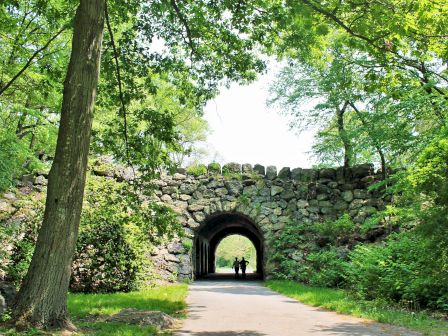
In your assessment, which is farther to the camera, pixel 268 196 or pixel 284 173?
pixel 284 173

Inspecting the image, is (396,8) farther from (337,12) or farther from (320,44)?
(320,44)

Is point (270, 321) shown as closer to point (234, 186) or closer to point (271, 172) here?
point (234, 186)

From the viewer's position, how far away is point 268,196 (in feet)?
59.5

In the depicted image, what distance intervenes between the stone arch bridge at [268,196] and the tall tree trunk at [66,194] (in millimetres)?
11847

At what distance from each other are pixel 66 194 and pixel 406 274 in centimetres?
744

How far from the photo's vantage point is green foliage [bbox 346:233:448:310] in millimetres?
8195

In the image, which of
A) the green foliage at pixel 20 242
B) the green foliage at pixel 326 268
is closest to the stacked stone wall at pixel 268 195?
the green foliage at pixel 326 268

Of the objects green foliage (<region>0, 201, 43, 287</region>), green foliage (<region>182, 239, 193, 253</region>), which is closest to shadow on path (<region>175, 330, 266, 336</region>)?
green foliage (<region>0, 201, 43, 287</region>)

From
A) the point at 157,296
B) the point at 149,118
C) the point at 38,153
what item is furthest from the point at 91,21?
the point at 38,153

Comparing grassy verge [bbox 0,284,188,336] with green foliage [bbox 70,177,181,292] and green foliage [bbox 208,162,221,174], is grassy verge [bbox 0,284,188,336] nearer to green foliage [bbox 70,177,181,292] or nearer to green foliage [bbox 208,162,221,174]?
green foliage [bbox 70,177,181,292]

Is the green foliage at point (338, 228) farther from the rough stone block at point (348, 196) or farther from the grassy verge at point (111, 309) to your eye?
the grassy verge at point (111, 309)

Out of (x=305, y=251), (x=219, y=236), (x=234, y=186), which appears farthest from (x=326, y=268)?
(x=219, y=236)

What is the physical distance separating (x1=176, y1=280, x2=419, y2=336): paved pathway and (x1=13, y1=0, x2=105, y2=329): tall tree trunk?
6.18 ft

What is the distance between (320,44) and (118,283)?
308 inches
